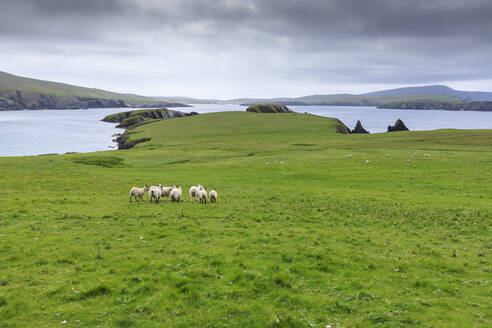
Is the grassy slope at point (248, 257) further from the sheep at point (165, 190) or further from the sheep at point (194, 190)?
the sheep at point (165, 190)

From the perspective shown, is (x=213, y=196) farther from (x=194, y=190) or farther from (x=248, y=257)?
(x=248, y=257)

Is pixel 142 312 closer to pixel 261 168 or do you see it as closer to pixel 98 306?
pixel 98 306

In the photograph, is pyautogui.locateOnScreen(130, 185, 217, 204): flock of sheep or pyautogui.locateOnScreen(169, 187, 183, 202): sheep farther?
pyautogui.locateOnScreen(169, 187, 183, 202): sheep

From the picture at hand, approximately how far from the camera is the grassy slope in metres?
11.5

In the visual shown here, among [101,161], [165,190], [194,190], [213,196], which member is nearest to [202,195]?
[213,196]

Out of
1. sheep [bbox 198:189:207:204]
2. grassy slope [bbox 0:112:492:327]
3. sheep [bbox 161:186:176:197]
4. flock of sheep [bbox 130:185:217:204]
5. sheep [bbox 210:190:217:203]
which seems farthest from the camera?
sheep [bbox 161:186:176:197]

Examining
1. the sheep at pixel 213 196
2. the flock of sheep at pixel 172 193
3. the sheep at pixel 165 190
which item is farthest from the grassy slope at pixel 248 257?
the sheep at pixel 165 190

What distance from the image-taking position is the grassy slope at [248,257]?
11469 millimetres

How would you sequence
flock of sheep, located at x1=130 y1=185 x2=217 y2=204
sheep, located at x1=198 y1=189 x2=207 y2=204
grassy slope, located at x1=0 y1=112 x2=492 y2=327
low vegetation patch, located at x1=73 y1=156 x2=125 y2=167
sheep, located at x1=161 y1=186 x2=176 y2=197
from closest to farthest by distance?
1. grassy slope, located at x1=0 y1=112 x2=492 y2=327
2. flock of sheep, located at x1=130 y1=185 x2=217 y2=204
3. sheep, located at x1=198 y1=189 x2=207 y2=204
4. sheep, located at x1=161 y1=186 x2=176 y2=197
5. low vegetation patch, located at x1=73 y1=156 x2=125 y2=167

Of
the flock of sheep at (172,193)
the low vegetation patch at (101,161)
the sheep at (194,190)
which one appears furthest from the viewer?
the low vegetation patch at (101,161)

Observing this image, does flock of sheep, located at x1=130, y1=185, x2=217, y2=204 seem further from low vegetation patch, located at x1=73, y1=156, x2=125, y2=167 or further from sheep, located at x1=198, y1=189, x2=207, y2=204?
low vegetation patch, located at x1=73, y1=156, x2=125, y2=167

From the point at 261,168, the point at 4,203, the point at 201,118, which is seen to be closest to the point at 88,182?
the point at 4,203

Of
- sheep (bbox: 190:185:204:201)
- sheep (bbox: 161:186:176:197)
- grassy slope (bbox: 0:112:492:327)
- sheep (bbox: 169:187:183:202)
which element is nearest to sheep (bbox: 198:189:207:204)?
sheep (bbox: 190:185:204:201)

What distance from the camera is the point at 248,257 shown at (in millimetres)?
16516
